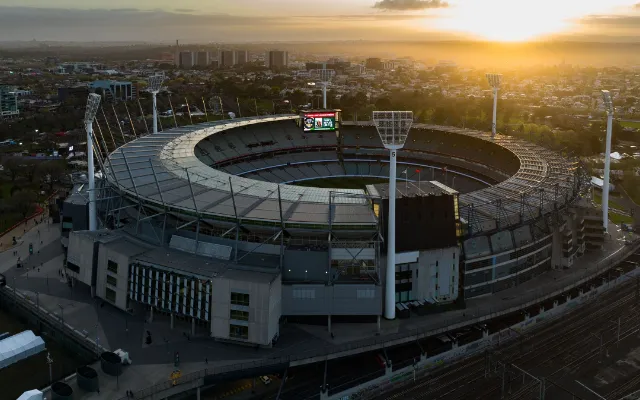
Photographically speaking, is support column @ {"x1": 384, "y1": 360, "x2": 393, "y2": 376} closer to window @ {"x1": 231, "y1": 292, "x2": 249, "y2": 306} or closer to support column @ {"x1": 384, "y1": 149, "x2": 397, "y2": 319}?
support column @ {"x1": 384, "y1": 149, "x2": 397, "y2": 319}

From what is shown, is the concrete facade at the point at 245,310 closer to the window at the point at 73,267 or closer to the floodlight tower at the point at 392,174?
the floodlight tower at the point at 392,174

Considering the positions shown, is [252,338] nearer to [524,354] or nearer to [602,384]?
[524,354]

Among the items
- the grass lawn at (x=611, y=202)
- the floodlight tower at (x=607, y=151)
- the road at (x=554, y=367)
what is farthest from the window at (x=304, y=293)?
the grass lawn at (x=611, y=202)

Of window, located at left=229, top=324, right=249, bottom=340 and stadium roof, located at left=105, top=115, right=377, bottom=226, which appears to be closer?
window, located at left=229, top=324, right=249, bottom=340

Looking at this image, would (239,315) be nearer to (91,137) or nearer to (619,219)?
(91,137)

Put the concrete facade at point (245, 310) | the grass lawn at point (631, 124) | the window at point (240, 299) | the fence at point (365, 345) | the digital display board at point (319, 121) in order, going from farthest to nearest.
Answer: the grass lawn at point (631, 124), the digital display board at point (319, 121), the window at point (240, 299), the concrete facade at point (245, 310), the fence at point (365, 345)

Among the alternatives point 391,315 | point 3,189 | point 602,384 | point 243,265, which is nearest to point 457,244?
point 391,315

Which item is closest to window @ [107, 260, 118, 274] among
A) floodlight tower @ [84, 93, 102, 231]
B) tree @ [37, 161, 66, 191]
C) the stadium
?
the stadium
